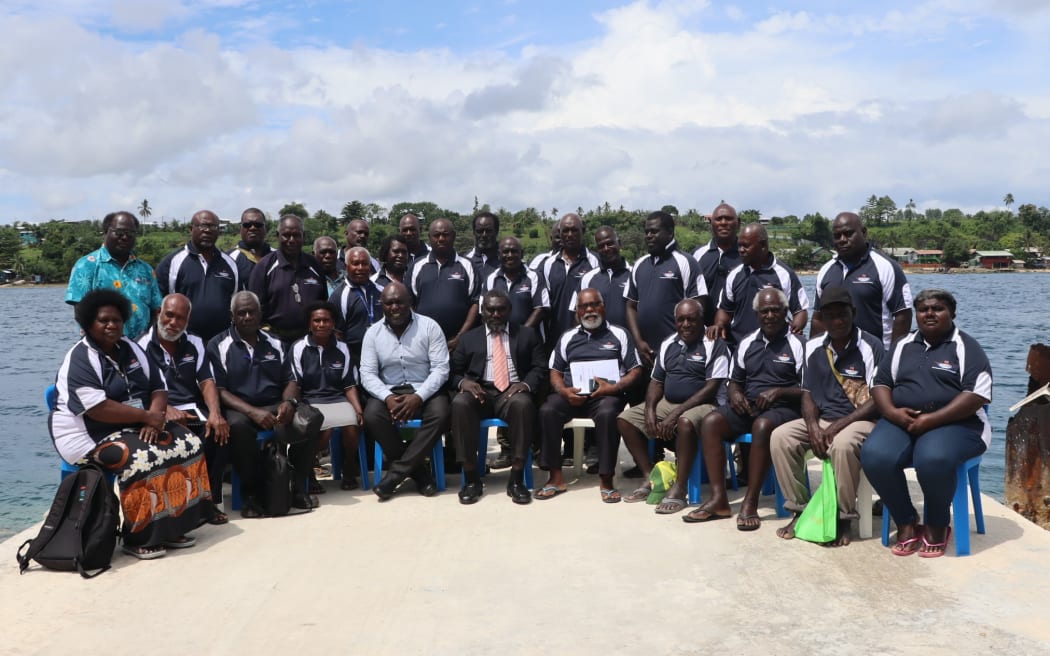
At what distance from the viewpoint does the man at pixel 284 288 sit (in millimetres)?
6820

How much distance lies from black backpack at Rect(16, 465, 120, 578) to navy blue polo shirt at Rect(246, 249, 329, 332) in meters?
2.15

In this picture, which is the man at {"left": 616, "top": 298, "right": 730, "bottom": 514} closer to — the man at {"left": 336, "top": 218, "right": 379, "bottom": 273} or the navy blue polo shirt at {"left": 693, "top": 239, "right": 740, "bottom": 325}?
the navy blue polo shirt at {"left": 693, "top": 239, "right": 740, "bottom": 325}

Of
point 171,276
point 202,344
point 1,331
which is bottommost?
point 1,331

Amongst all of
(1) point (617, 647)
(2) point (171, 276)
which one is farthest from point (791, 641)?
(2) point (171, 276)

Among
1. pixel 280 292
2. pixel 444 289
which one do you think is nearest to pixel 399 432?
pixel 444 289

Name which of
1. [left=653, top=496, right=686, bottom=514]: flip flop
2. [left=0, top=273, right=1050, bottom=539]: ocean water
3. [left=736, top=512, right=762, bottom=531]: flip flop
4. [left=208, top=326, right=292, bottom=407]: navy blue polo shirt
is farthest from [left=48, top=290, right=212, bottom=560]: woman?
[left=0, top=273, right=1050, bottom=539]: ocean water

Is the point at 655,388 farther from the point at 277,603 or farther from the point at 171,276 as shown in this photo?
the point at 171,276

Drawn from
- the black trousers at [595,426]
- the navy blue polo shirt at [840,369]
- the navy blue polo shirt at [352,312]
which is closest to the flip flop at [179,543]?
the navy blue polo shirt at [352,312]

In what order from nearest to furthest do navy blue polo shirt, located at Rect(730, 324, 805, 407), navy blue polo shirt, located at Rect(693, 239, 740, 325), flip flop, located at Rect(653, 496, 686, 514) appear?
navy blue polo shirt, located at Rect(730, 324, 805, 407), flip flop, located at Rect(653, 496, 686, 514), navy blue polo shirt, located at Rect(693, 239, 740, 325)

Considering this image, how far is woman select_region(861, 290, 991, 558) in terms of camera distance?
16.0 feet

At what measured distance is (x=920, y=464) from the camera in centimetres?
488

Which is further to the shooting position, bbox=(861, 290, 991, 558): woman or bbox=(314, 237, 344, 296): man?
bbox=(314, 237, 344, 296): man

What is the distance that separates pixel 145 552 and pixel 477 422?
2373 millimetres

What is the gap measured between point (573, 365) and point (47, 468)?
398 inches
